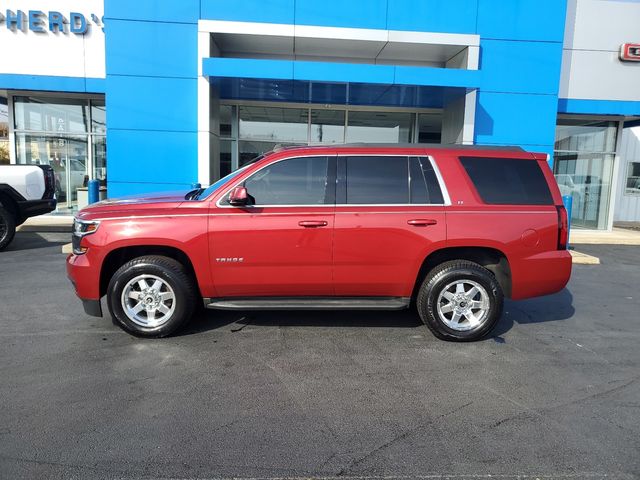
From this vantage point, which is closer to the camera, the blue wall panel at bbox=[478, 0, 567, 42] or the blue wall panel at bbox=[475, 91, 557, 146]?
the blue wall panel at bbox=[478, 0, 567, 42]

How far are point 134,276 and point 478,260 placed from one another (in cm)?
360

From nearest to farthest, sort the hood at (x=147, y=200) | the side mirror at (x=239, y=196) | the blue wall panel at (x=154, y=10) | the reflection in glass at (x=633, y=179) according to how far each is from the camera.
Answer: the side mirror at (x=239, y=196) < the hood at (x=147, y=200) < the blue wall panel at (x=154, y=10) < the reflection in glass at (x=633, y=179)

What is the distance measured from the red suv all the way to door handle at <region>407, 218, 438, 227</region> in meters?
0.02

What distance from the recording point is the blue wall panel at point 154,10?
1070cm

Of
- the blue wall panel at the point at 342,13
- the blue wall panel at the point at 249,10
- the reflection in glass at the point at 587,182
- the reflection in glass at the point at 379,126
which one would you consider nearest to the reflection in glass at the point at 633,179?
the reflection in glass at the point at 587,182

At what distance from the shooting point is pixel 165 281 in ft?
15.4

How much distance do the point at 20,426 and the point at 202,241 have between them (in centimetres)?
211

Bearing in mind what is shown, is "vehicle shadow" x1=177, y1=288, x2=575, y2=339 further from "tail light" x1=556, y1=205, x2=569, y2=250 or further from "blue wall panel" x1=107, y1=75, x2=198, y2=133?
"blue wall panel" x1=107, y1=75, x2=198, y2=133

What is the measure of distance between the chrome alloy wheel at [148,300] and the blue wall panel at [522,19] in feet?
33.2

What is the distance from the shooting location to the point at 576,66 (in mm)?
12602

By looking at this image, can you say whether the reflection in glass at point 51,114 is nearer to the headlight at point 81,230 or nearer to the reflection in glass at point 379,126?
the reflection in glass at point 379,126

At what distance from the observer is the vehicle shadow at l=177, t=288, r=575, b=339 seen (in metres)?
5.32

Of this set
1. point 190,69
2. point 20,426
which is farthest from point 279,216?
point 190,69

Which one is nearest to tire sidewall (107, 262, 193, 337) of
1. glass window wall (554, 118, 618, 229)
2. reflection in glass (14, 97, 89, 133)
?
reflection in glass (14, 97, 89, 133)
